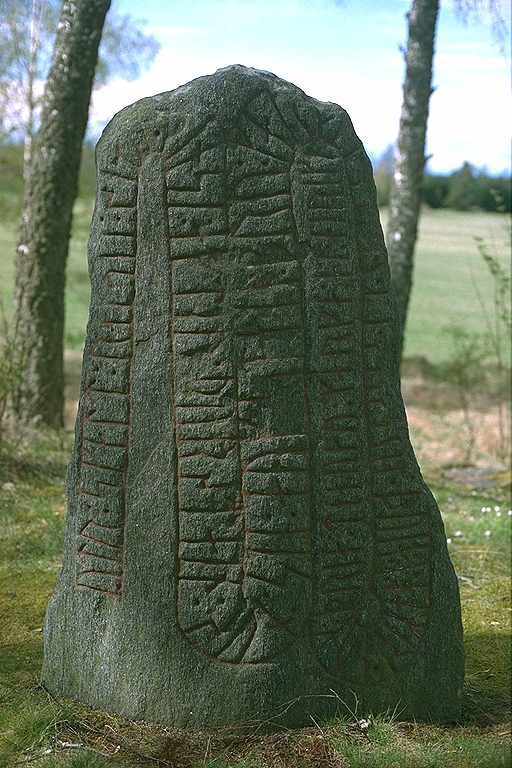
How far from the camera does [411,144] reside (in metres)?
8.70

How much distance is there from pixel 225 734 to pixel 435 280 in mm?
20514

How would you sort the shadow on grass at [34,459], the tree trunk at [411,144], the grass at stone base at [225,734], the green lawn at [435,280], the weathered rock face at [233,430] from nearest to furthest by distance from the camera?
the grass at stone base at [225,734], the weathered rock face at [233,430], the shadow on grass at [34,459], the tree trunk at [411,144], the green lawn at [435,280]

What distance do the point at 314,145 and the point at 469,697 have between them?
83.3 inches

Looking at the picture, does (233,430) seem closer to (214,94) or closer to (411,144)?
(214,94)

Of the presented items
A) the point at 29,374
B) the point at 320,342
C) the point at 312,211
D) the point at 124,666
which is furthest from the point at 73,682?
the point at 29,374

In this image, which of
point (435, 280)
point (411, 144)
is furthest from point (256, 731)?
point (435, 280)

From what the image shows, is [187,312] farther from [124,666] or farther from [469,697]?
[469,697]

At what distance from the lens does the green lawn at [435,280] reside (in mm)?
17062

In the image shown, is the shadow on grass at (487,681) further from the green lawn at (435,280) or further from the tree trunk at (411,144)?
the green lawn at (435,280)

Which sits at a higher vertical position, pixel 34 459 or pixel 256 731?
pixel 34 459

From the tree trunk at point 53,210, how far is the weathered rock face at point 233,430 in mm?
4280

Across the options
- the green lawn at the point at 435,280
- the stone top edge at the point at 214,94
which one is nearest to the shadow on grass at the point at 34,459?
the stone top edge at the point at 214,94

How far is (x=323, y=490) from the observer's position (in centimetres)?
354

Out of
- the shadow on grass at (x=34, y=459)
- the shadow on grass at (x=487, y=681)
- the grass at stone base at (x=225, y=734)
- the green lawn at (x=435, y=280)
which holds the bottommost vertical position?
the shadow on grass at (x=487, y=681)
